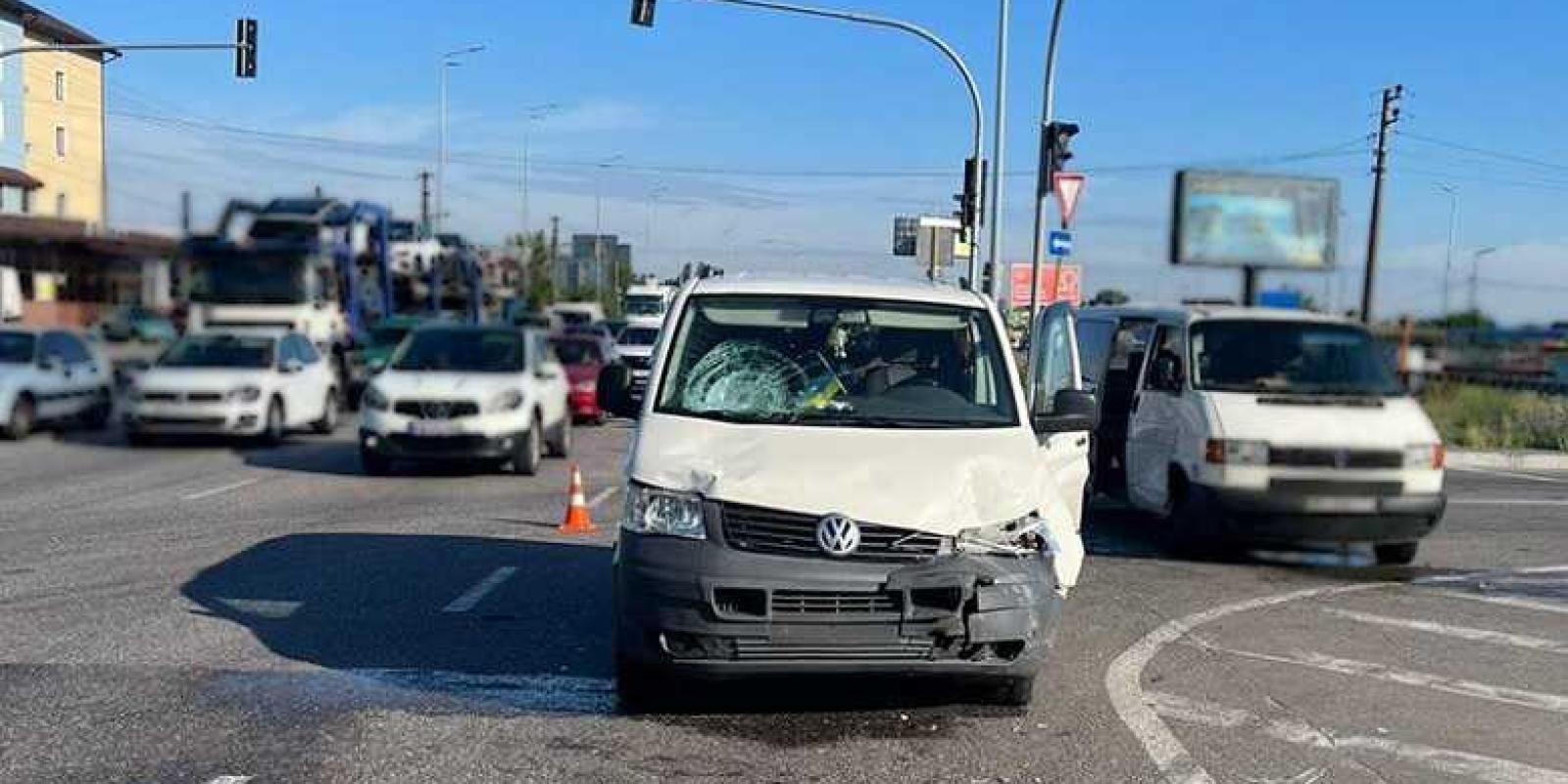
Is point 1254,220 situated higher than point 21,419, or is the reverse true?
point 1254,220

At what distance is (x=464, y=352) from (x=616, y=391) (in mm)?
9325

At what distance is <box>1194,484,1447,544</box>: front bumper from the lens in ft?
32.6

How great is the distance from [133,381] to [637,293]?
2107cm

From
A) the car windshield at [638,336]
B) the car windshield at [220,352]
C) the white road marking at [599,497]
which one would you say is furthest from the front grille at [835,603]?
the car windshield at [638,336]

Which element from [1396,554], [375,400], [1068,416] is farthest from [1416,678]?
[375,400]

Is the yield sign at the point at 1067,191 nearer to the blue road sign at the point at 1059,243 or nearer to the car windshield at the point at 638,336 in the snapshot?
the blue road sign at the point at 1059,243

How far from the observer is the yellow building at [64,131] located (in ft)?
72.1

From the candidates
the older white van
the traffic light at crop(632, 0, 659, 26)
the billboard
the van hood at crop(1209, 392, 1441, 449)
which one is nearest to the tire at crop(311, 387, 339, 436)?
the traffic light at crop(632, 0, 659, 26)

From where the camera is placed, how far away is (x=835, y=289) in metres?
7.18

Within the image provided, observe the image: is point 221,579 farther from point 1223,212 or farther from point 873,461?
point 1223,212

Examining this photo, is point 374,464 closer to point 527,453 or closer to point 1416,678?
point 527,453

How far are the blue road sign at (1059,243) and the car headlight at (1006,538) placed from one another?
15.6 meters

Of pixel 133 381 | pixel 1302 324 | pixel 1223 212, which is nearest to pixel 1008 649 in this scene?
pixel 1302 324

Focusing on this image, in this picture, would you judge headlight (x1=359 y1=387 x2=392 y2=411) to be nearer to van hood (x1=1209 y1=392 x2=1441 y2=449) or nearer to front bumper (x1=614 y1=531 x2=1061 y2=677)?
van hood (x1=1209 y1=392 x2=1441 y2=449)
